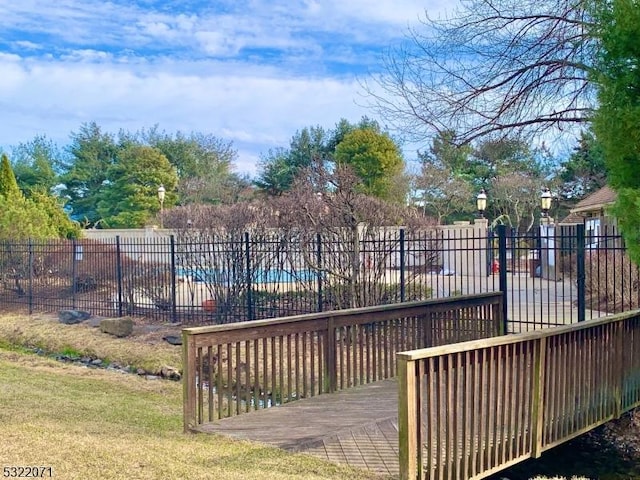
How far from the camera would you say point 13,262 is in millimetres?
16094

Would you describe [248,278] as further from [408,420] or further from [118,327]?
[408,420]

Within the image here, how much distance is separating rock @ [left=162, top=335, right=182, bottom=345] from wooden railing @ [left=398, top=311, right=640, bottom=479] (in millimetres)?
7175

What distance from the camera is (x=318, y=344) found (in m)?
6.45

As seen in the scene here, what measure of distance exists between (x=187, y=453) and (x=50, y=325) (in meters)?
9.71

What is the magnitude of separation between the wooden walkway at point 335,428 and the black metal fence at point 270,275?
3190 millimetres

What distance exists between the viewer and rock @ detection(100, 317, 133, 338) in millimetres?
11828

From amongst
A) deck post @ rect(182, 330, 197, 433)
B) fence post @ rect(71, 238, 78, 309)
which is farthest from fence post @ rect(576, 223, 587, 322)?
fence post @ rect(71, 238, 78, 309)

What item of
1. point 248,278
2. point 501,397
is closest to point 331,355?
point 501,397

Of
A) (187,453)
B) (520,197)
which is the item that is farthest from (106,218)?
(187,453)

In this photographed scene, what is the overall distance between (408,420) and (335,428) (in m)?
1.49

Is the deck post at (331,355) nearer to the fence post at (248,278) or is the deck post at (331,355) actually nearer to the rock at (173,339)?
the rock at (173,339)

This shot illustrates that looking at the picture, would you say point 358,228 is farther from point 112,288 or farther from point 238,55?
point 238,55

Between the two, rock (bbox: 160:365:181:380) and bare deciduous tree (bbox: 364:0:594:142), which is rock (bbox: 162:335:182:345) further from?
bare deciduous tree (bbox: 364:0:594:142)

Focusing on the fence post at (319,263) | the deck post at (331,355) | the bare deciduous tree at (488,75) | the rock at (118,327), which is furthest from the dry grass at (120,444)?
the bare deciduous tree at (488,75)
